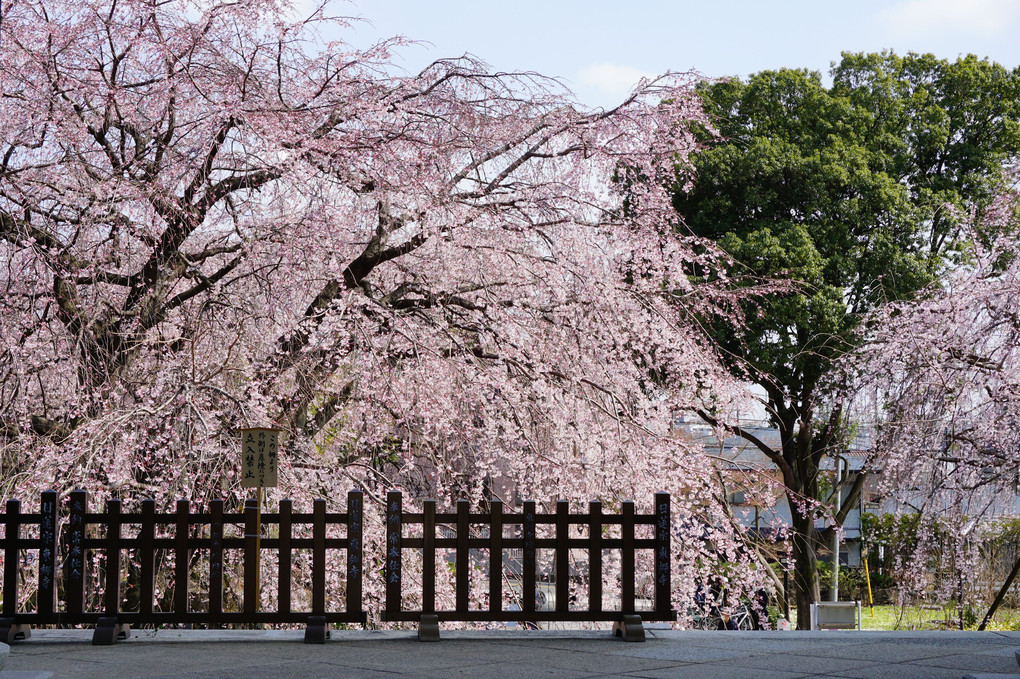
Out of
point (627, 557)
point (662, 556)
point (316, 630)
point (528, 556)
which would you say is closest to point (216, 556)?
point (316, 630)

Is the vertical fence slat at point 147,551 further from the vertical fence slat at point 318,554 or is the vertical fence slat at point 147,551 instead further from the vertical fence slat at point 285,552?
the vertical fence slat at point 318,554

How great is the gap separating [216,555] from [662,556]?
3.36 meters

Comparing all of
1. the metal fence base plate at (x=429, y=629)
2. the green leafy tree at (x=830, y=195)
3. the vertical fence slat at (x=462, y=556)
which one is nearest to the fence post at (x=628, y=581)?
the vertical fence slat at (x=462, y=556)


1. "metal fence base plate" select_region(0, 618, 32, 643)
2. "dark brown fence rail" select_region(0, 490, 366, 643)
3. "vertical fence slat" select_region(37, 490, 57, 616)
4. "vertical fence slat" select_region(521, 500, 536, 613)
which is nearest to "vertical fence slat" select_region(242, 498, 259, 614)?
"dark brown fence rail" select_region(0, 490, 366, 643)

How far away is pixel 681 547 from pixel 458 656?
5.97m

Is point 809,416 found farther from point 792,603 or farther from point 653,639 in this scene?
point 653,639

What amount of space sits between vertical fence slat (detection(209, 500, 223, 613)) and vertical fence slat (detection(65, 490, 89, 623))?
93 centimetres

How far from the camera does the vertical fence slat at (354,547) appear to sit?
23.8 ft

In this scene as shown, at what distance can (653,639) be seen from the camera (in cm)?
750

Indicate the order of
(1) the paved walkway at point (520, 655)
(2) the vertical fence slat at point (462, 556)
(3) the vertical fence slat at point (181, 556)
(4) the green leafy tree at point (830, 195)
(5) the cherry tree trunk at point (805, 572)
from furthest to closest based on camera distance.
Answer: (5) the cherry tree trunk at point (805, 572) → (4) the green leafy tree at point (830, 195) → (2) the vertical fence slat at point (462, 556) → (3) the vertical fence slat at point (181, 556) → (1) the paved walkway at point (520, 655)

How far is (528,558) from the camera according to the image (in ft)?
24.7

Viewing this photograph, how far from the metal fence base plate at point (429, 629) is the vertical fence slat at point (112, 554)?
2.26 m

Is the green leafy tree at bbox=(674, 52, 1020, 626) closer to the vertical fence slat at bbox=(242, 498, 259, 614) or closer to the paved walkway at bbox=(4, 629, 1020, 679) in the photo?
the paved walkway at bbox=(4, 629, 1020, 679)

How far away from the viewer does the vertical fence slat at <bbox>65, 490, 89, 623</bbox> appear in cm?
724
